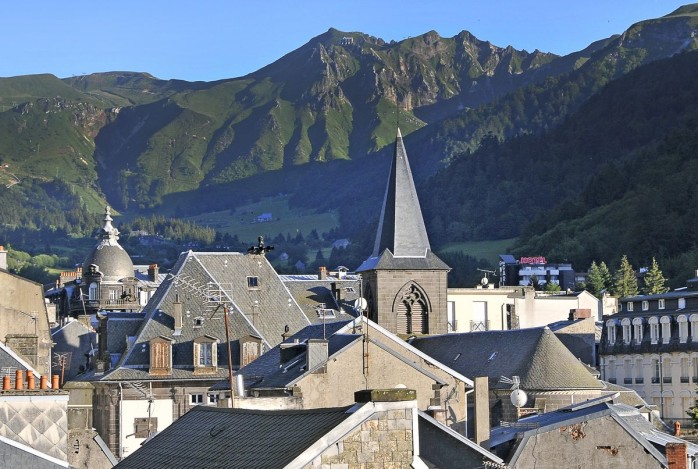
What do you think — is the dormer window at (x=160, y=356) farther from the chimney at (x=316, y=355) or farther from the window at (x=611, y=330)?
the window at (x=611, y=330)

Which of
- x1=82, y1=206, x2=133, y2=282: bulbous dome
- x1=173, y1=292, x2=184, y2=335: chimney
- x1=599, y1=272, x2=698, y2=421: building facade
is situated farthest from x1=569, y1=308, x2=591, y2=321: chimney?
x1=82, y1=206, x2=133, y2=282: bulbous dome

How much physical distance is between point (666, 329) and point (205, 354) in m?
29.6

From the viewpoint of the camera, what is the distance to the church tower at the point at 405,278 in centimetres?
8712

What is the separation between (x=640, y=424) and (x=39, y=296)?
24.4 m

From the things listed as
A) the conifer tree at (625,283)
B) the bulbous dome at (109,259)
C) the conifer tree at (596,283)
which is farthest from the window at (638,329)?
the bulbous dome at (109,259)

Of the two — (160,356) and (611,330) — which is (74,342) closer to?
(160,356)

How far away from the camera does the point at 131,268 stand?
532 feet

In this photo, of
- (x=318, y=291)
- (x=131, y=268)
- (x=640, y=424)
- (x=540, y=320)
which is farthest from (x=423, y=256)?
(x=131, y=268)

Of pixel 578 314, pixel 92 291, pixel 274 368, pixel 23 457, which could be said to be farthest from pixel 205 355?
pixel 92 291

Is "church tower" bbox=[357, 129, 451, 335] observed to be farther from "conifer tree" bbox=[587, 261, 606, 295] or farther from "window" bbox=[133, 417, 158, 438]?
"conifer tree" bbox=[587, 261, 606, 295]

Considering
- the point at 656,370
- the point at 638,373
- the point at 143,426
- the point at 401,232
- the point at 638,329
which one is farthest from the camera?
the point at 638,329

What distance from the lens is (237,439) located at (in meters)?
24.3

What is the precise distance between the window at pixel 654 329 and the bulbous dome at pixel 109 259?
2995 inches

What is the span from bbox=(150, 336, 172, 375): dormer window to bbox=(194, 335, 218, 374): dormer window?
3.59 feet
